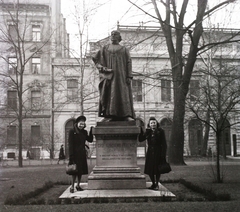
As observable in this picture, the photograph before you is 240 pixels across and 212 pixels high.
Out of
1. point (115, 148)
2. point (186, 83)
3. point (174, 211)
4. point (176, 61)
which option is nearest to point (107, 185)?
point (115, 148)

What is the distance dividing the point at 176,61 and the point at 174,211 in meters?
14.3

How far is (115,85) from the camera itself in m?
9.76

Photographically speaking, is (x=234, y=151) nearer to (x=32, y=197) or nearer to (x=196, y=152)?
(x=196, y=152)

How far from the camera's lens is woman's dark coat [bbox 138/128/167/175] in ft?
30.1

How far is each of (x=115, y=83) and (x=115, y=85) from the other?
0.18ft

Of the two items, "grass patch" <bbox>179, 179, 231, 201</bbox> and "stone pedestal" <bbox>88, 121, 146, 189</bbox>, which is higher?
"stone pedestal" <bbox>88, 121, 146, 189</bbox>

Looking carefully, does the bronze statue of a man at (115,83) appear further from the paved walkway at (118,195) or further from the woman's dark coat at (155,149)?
the paved walkway at (118,195)

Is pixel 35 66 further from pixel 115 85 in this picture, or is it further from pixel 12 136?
pixel 115 85

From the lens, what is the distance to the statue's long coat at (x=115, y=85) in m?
9.71

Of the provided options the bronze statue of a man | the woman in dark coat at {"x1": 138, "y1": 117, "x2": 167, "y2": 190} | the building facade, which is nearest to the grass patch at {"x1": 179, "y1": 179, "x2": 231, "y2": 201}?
the woman in dark coat at {"x1": 138, "y1": 117, "x2": 167, "y2": 190}

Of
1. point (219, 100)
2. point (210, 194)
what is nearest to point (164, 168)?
point (210, 194)

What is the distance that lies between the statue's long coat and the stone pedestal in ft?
1.44


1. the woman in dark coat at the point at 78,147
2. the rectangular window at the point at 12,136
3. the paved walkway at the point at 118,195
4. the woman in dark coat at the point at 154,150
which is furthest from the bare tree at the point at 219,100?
the rectangular window at the point at 12,136

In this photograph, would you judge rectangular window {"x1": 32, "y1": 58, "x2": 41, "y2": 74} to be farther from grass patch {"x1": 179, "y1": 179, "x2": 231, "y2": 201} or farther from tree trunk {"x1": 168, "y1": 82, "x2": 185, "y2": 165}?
grass patch {"x1": 179, "y1": 179, "x2": 231, "y2": 201}
